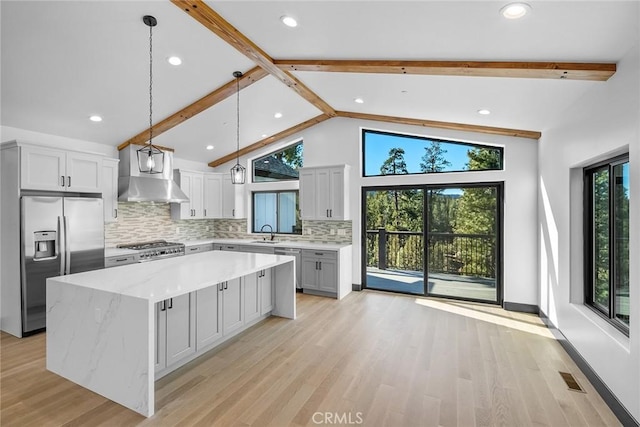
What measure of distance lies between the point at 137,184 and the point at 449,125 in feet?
16.8

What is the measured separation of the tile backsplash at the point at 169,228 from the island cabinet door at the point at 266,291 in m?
2.02

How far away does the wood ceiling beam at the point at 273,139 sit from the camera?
592cm

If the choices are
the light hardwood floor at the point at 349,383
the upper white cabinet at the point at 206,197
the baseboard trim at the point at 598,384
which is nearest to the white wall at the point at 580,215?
the baseboard trim at the point at 598,384

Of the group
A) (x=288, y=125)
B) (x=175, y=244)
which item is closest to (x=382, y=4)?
(x=288, y=125)

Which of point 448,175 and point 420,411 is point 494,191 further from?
point 420,411

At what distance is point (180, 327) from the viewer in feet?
9.33

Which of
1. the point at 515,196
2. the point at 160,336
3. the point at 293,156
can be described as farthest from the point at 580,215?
the point at 293,156

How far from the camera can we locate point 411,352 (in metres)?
3.23

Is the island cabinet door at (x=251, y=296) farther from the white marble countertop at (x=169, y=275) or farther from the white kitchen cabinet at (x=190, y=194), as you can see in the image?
the white kitchen cabinet at (x=190, y=194)

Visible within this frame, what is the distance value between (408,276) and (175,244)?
4.34 metres

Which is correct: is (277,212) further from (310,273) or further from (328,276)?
(328,276)

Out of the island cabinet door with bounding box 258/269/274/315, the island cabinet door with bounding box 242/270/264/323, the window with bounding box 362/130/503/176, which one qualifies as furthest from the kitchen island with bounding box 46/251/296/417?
the window with bounding box 362/130/503/176

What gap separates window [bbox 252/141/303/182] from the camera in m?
6.42

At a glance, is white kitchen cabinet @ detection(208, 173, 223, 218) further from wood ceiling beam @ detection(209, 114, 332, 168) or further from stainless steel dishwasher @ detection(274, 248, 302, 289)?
stainless steel dishwasher @ detection(274, 248, 302, 289)
